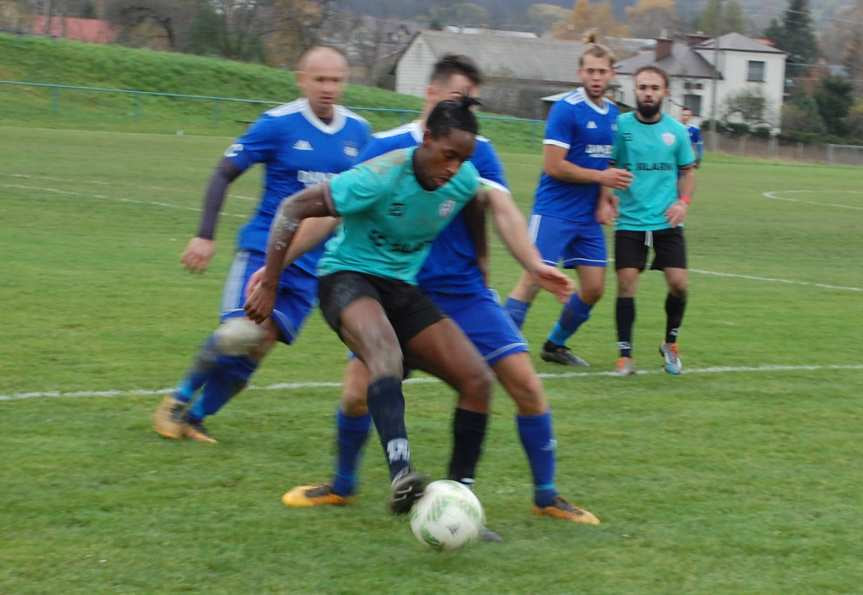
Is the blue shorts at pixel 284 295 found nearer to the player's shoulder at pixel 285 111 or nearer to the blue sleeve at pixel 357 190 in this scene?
the player's shoulder at pixel 285 111

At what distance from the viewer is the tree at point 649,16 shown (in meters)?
148

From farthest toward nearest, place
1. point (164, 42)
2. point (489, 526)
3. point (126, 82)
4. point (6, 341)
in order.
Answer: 1. point (164, 42)
2. point (126, 82)
3. point (6, 341)
4. point (489, 526)

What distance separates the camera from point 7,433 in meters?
6.17

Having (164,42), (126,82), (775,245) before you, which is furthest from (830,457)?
(164,42)

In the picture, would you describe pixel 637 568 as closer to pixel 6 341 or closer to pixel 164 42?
pixel 6 341

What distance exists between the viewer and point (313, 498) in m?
5.30

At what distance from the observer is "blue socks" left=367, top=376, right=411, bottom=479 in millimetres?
4516

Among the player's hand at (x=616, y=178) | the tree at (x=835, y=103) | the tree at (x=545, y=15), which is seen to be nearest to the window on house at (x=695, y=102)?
the tree at (x=835, y=103)

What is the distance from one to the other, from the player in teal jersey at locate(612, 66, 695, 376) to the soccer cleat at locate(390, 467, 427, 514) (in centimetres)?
446

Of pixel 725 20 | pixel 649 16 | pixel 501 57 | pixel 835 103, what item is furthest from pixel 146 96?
pixel 649 16

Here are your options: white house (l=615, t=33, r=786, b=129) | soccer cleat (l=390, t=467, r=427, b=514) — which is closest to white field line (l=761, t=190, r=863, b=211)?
soccer cleat (l=390, t=467, r=427, b=514)

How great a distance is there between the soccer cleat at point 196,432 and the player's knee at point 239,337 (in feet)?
1.95

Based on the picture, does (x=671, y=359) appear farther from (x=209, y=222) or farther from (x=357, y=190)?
(x=357, y=190)

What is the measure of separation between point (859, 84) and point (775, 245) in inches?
3050
